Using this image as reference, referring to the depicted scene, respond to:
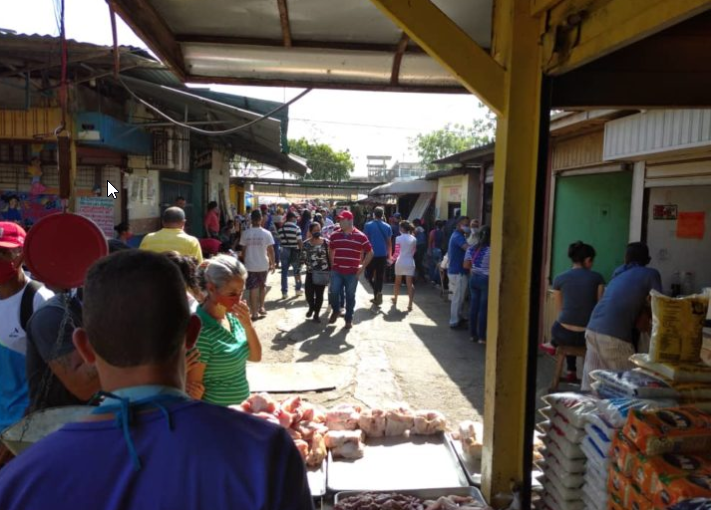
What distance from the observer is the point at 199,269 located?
11.4ft

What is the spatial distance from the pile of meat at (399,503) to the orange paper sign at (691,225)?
4466 mm

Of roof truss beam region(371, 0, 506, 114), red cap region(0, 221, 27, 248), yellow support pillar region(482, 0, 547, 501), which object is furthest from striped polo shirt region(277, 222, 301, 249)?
roof truss beam region(371, 0, 506, 114)

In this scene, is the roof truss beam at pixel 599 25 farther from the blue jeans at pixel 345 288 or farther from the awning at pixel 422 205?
the awning at pixel 422 205

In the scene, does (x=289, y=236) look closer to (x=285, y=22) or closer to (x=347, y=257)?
(x=347, y=257)

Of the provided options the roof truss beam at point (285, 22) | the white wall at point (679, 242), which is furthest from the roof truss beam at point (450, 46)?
the white wall at point (679, 242)

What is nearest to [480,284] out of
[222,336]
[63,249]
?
[222,336]

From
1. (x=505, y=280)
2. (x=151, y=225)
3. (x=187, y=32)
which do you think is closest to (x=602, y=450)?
(x=505, y=280)

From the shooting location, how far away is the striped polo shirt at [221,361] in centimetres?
314

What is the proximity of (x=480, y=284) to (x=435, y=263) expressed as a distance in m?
5.95

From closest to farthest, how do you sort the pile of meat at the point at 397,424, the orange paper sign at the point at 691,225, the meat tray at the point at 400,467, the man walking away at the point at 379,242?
the meat tray at the point at 400,467
the pile of meat at the point at 397,424
the orange paper sign at the point at 691,225
the man walking away at the point at 379,242

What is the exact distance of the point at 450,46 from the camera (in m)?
2.64

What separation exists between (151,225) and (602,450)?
413 inches

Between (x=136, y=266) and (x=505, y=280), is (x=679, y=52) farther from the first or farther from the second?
(x=136, y=266)

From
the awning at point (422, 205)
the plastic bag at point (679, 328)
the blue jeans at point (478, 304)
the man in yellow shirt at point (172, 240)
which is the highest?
the awning at point (422, 205)
